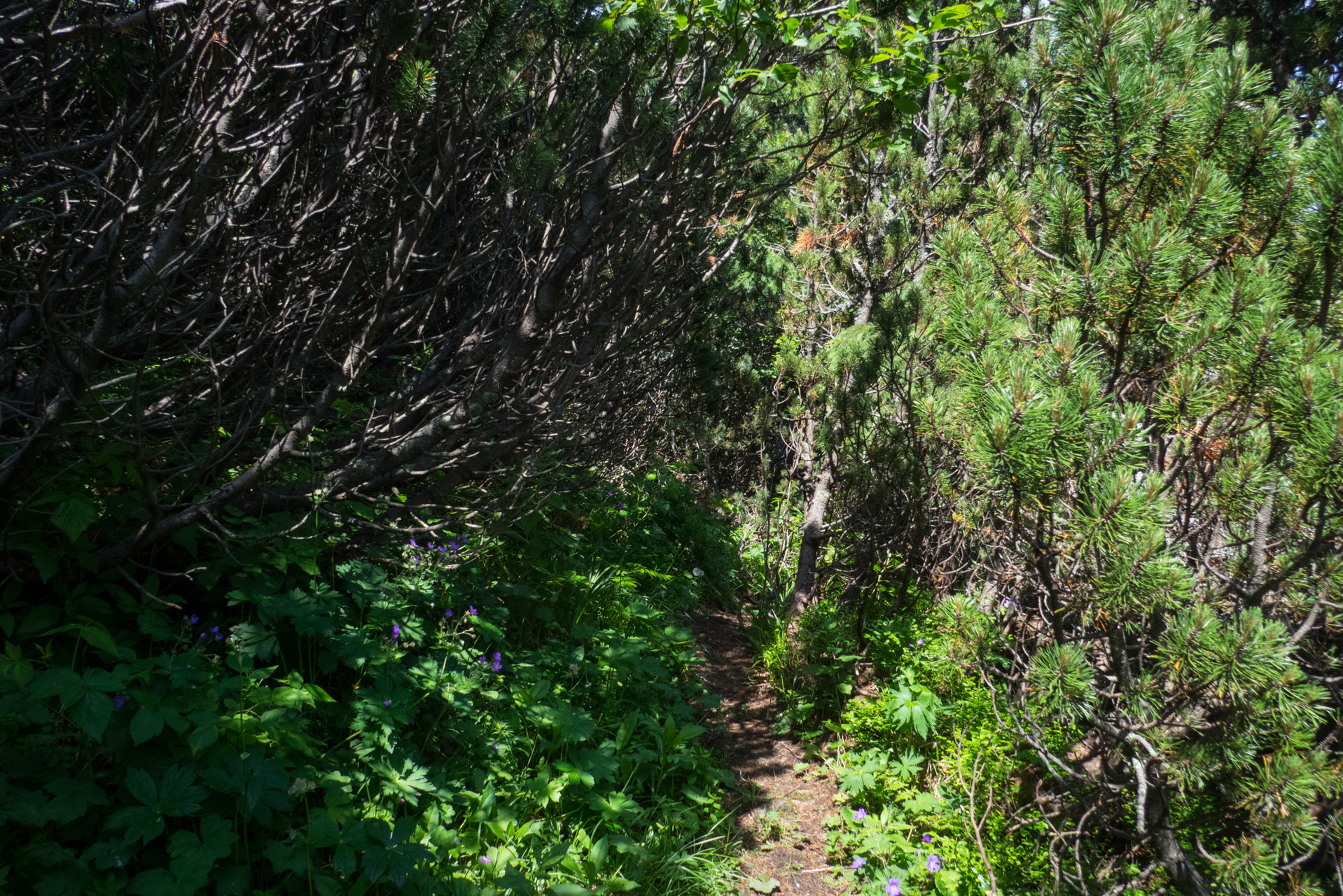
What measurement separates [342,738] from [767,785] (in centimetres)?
215

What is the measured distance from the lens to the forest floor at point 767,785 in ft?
10.4

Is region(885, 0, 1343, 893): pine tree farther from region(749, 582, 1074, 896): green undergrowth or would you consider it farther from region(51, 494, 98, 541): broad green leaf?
region(51, 494, 98, 541): broad green leaf

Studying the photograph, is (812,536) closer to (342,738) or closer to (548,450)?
(548,450)

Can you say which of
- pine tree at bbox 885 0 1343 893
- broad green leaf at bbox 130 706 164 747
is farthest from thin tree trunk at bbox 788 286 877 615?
broad green leaf at bbox 130 706 164 747

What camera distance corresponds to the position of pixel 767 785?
149 inches

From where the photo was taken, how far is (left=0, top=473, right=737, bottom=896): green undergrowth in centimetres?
192

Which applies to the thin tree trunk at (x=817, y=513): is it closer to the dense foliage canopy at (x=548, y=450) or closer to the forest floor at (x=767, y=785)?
the forest floor at (x=767, y=785)

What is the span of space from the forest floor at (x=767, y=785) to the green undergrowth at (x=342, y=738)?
0.18 m

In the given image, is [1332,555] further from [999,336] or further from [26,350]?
[26,350]

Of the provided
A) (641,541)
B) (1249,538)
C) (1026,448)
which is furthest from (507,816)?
(641,541)

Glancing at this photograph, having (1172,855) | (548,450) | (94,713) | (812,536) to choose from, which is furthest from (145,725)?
(812,536)

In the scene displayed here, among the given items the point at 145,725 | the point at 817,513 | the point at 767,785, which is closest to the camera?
the point at 145,725

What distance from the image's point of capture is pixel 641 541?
607 centimetres

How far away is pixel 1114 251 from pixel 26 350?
140 inches
